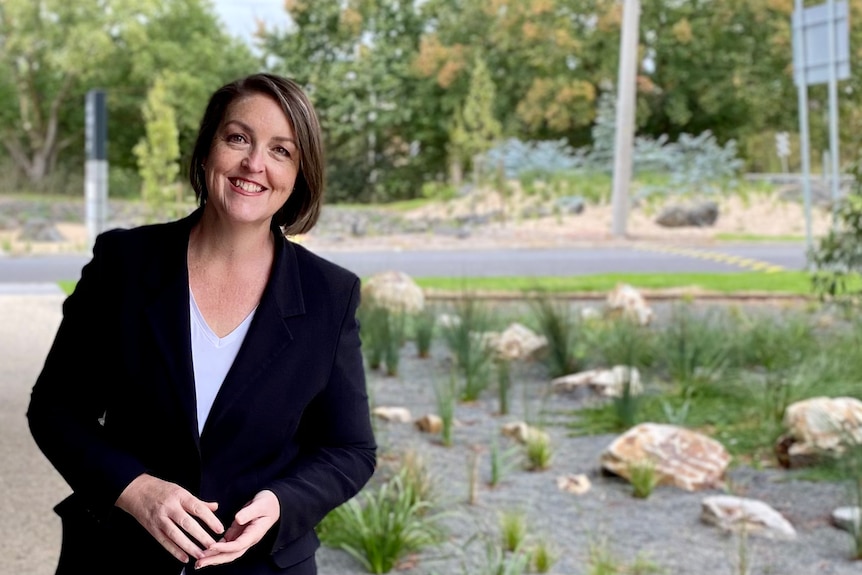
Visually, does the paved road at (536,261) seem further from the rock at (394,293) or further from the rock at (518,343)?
the rock at (518,343)

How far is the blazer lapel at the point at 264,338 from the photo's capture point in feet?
4.00

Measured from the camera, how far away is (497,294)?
8.39 meters

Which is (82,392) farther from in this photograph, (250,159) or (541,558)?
(541,558)

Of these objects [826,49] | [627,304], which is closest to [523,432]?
[627,304]

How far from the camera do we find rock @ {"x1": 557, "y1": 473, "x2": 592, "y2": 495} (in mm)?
3738

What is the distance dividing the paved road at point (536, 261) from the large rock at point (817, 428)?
21.8 feet

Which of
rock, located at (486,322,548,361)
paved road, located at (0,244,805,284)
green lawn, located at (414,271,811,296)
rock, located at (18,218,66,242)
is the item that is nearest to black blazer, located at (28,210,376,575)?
rock, located at (486,322,548,361)

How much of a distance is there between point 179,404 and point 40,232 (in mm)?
12965

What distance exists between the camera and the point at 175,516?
1.17 meters

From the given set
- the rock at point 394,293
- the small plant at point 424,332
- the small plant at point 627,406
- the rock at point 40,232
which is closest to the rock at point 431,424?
the small plant at point 627,406

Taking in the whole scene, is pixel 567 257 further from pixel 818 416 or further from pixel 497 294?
pixel 818 416

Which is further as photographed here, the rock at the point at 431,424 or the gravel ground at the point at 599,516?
the rock at the point at 431,424

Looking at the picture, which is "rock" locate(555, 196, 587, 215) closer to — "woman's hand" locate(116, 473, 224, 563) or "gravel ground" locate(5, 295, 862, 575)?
"gravel ground" locate(5, 295, 862, 575)

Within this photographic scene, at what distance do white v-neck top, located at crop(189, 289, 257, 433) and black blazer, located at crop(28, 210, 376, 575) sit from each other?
0.05ft
